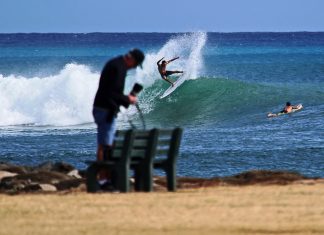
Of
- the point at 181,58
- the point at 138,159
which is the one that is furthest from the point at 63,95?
the point at 138,159

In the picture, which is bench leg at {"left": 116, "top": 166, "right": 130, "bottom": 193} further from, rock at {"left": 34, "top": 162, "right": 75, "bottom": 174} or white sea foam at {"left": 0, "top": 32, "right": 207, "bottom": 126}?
white sea foam at {"left": 0, "top": 32, "right": 207, "bottom": 126}

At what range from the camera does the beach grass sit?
13.1m

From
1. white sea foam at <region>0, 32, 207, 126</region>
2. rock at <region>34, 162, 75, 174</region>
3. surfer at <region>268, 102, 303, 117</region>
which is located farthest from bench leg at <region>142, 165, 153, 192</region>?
white sea foam at <region>0, 32, 207, 126</region>

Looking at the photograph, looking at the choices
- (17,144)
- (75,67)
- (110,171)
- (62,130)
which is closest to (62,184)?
(110,171)

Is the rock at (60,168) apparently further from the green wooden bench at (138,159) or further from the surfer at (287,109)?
the surfer at (287,109)

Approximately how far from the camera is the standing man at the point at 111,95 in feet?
50.2

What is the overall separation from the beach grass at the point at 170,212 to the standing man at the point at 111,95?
2.46 feet

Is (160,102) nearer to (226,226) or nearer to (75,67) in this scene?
→ (75,67)

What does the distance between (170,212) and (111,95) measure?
1984 millimetres

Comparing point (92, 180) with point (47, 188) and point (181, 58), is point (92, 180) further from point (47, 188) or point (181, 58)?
point (181, 58)

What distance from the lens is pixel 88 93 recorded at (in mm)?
46844

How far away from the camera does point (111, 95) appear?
15328 mm

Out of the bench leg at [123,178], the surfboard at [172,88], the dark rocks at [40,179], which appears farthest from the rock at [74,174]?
the surfboard at [172,88]

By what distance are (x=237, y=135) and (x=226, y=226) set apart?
2114 centimetres
